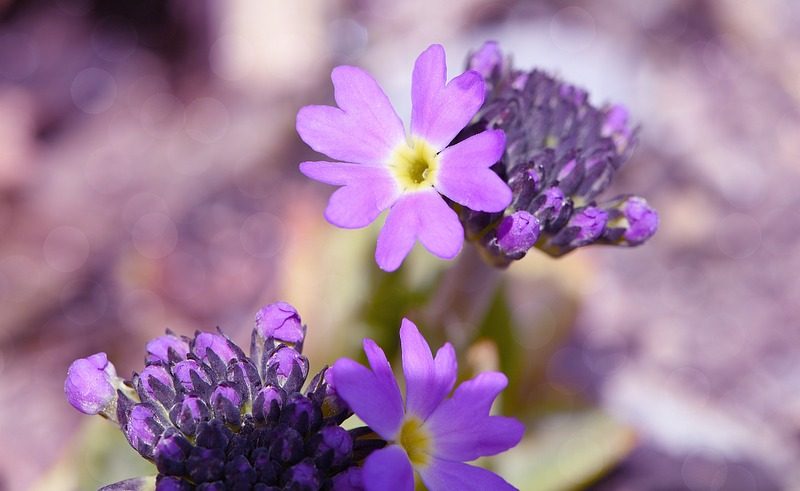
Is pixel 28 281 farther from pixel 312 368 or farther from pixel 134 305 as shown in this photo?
pixel 312 368

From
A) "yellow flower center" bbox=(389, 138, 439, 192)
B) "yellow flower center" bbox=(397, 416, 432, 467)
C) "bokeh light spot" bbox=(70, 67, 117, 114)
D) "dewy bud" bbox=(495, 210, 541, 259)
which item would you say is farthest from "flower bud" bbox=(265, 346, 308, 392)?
"bokeh light spot" bbox=(70, 67, 117, 114)

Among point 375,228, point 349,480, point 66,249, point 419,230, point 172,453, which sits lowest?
point 172,453

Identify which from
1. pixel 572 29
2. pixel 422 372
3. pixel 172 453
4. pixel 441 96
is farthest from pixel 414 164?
pixel 572 29

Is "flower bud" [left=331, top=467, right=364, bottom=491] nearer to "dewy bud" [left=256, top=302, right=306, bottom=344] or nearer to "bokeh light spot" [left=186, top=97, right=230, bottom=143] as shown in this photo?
"dewy bud" [left=256, top=302, right=306, bottom=344]

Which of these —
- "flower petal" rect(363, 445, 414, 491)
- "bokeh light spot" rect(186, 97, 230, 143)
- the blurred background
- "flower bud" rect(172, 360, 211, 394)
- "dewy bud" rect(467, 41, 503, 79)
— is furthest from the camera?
"bokeh light spot" rect(186, 97, 230, 143)

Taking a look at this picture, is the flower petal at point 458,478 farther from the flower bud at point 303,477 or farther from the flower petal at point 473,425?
the flower bud at point 303,477

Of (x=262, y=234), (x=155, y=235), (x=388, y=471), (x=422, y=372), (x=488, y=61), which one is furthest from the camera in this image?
(x=262, y=234)

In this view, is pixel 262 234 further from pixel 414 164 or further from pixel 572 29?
pixel 414 164
